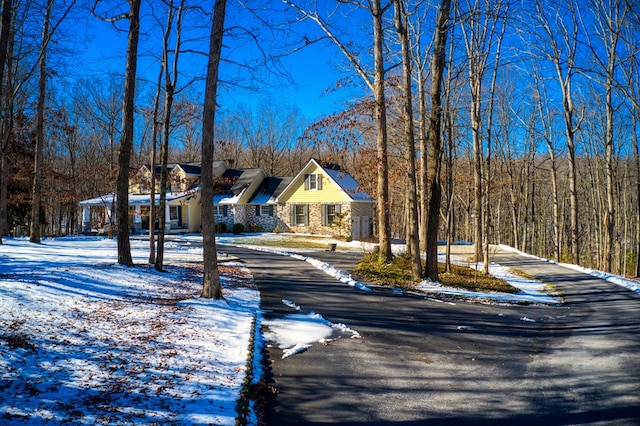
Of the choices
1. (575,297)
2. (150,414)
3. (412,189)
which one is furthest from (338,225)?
(150,414)

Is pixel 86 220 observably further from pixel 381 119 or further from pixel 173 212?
pixel 381 119

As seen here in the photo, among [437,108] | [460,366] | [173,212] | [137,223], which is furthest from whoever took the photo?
[173,212]

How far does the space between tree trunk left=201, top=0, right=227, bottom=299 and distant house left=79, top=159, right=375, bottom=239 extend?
23.1m

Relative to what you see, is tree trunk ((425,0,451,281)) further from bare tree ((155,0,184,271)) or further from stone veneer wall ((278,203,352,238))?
stone veneer wall ((278,203,352,238))

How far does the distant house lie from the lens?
32.7m

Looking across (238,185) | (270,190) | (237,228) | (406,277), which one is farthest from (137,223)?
(406,277)

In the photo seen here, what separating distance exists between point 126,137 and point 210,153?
4229 millimetres

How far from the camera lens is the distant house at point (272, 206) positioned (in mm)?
32656

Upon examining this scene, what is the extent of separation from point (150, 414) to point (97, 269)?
7.70 metres

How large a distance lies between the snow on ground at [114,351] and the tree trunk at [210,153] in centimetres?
51

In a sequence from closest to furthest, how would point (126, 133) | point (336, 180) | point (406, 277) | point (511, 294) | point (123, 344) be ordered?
point (123, 344) < point (126, 133) < point (511, 294) < point (406, 277) < point (336, 180)

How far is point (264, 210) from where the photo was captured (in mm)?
36312

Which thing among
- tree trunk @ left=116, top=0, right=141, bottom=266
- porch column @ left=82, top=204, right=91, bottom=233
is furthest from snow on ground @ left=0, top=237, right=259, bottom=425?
porch column @ left=82, top=204, right=91, bottom=233

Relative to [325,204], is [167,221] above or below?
below
